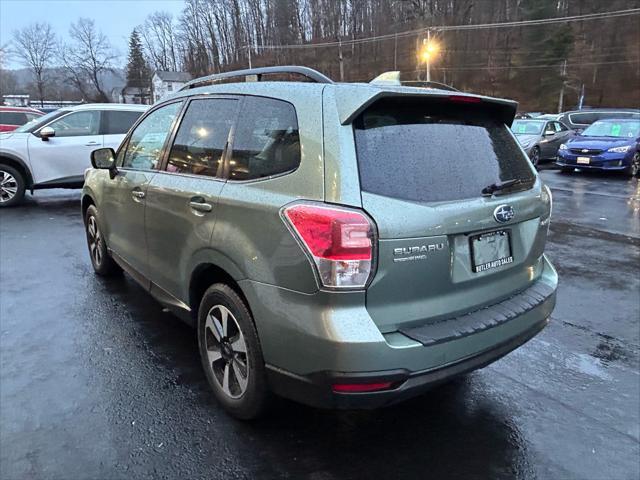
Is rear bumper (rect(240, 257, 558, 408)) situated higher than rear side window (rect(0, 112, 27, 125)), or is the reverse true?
rear side window (rect(0, 112, 27, 125))

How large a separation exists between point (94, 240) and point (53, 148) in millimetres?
4823

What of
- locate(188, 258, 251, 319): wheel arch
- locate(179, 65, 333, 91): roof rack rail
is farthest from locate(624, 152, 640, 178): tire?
locate(188, 258, 251, 319): wheel arch

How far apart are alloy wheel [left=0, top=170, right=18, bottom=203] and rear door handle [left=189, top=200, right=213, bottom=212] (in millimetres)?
7720

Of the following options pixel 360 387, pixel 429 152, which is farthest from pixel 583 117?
pixel 360 387

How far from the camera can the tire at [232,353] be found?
96.1 inches

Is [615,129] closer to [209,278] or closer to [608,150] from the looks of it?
[608,150]

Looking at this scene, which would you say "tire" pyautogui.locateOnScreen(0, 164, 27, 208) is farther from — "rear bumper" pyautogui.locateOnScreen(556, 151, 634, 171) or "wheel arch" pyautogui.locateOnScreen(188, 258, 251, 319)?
"rear bumper" pyautogui.locateOnScreen(556, 151, 634, 171)

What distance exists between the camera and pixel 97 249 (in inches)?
200

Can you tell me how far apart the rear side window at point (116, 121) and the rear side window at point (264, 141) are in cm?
773

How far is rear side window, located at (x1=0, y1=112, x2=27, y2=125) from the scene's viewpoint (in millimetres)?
14383

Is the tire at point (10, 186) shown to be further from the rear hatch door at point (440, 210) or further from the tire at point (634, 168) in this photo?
the tire at point (634, 168)

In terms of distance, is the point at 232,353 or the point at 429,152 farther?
the point at 232,353

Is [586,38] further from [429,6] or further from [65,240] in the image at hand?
[65,240]

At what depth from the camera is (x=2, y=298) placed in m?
4.56
